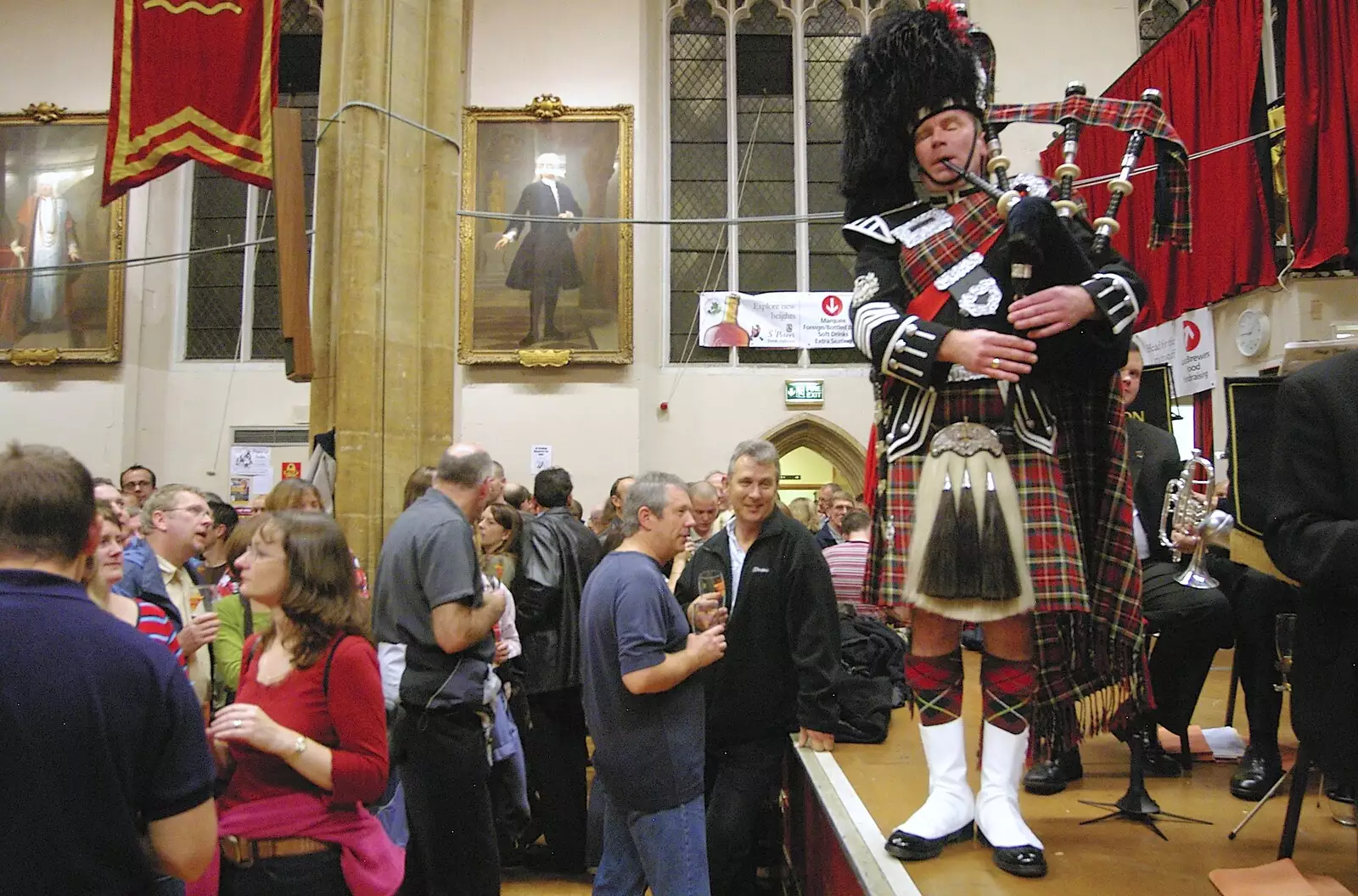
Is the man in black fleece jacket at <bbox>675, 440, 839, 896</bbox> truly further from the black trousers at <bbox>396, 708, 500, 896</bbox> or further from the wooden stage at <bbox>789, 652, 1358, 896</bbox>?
the black trousers at <bbox>396, 708, 500, 896</bbox>

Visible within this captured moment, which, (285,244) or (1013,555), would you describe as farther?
(285,244)

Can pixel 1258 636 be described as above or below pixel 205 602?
below

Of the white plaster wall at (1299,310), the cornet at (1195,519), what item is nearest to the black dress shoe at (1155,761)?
the cornet at (1195,519)

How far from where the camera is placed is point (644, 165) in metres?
12.0

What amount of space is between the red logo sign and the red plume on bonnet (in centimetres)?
753

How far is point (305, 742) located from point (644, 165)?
10.7 meters

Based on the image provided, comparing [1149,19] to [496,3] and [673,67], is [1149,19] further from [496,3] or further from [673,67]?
[496,3]

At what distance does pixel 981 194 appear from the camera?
2.33m

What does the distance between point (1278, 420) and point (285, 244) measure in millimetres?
6208

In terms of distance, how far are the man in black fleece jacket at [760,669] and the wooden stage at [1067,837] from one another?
0.18 metres

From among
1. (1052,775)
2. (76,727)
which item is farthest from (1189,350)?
(76,727)

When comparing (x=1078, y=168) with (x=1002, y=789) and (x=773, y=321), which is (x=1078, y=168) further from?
(x=773, y=321)

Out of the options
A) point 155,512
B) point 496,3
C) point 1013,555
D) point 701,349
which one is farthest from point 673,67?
point 1013,555

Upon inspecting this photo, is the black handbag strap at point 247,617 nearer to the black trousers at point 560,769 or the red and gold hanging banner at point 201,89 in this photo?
the black trousers at point 560,769
